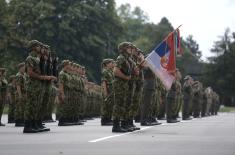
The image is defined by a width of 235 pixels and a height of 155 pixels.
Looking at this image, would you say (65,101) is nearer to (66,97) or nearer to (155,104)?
(66,97)

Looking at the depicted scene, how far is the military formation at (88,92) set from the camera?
1571 cm

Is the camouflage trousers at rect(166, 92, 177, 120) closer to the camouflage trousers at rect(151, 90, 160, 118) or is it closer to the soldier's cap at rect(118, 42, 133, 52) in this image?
the camouflage trousers at rect(151, 90, 160, 118)

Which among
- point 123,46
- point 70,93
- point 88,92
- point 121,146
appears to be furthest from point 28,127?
point 88,92

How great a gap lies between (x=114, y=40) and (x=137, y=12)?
7118cm

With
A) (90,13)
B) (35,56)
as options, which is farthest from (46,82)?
(90,13)

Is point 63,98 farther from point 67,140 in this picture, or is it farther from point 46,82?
point 67,140

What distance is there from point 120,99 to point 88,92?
565 inches

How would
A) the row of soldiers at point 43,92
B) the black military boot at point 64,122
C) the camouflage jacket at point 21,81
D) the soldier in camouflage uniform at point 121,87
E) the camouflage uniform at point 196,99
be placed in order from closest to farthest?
the soldier in camouflage uniform at point 121,87 → the row of soldiers at point 43,92 → the camouflage jacket at point 21,81 → the black military boot at point 64,122 → the camouflage uniform at point 196,99

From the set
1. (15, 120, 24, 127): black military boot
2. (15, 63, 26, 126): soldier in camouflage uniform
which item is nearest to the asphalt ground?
(15, 63, 26, 126): soldier in camouflage uniform

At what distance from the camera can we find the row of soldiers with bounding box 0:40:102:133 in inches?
619

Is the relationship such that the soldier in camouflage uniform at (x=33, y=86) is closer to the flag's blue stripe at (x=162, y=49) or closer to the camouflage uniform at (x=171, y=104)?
the flag's blue stripe at (x=162, y=49)

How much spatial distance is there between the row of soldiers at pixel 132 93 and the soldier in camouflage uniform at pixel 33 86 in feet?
5.36

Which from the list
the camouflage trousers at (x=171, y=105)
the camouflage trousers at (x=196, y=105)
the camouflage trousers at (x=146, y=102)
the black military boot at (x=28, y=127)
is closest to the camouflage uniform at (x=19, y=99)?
the camouflage trousers at (x=146, y=102)

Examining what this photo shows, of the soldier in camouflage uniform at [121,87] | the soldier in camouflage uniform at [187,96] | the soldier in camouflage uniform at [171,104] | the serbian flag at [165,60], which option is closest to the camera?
the soldier in camouflage uniform at [121,87]
